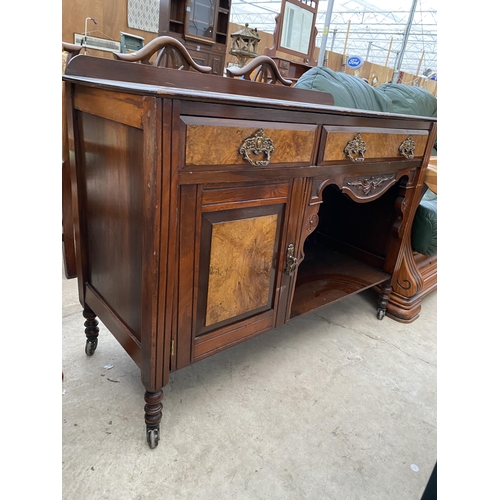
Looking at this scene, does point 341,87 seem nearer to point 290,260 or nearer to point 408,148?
point 408,148

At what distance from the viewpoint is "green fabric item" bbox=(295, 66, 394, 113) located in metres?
1.60

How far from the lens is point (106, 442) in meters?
1.07

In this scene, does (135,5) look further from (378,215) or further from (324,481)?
(324,481)

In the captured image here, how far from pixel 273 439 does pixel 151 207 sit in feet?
2.60

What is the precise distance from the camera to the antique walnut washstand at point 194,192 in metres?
0.85

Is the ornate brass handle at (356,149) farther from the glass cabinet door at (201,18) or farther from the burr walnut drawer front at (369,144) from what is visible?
the glass cabinet door at (201,18)

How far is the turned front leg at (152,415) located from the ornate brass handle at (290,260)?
21.1 inches

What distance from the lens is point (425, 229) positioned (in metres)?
→ 1.81

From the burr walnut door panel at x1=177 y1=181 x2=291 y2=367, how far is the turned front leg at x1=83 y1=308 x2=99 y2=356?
0.48 metres

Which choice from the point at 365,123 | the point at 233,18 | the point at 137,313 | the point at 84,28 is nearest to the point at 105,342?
the point at 137,313

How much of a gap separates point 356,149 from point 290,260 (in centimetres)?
43

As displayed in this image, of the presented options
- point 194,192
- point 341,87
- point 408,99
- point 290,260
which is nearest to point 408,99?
point 408,99

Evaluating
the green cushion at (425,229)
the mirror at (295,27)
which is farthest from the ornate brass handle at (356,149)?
the mirror at (295,27)

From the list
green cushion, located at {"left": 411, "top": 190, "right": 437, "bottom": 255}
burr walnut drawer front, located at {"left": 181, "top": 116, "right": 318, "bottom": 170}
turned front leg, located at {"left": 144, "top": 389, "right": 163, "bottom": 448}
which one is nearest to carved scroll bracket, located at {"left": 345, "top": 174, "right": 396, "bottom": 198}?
burr walnut drawer front, located at {"left": 181, "top": 116, "right": 318, "bottom": 170}
